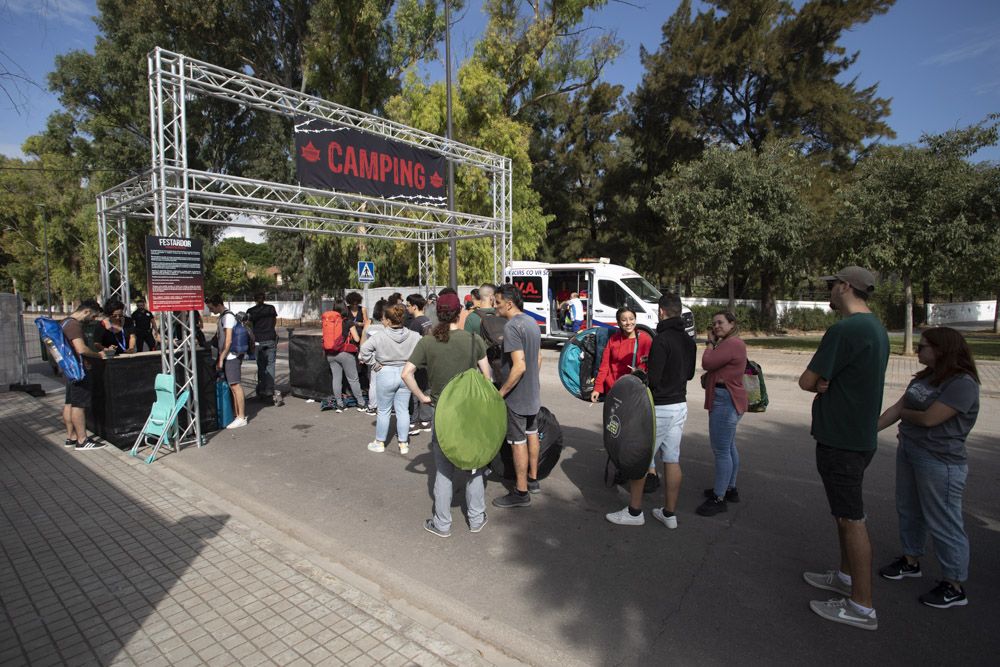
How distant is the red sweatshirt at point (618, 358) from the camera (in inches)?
199

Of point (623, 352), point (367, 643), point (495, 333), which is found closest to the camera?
point (367, 643)

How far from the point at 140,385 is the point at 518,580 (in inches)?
239

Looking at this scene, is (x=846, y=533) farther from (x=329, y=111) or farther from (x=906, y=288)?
(x=906, y=288)

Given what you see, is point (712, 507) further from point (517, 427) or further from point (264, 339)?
point (264, 339)

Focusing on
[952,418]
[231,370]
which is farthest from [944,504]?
[231,370]

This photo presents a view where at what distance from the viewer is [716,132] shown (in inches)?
1068

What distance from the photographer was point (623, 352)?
16.8ft

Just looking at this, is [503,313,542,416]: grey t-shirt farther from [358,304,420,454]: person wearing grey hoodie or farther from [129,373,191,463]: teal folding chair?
[129,373,191,463]: teal folding chair

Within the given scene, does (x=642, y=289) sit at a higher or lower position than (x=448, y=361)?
higher

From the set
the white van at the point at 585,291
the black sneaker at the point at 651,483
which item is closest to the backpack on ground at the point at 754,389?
the black sneaker at the point at 651,483

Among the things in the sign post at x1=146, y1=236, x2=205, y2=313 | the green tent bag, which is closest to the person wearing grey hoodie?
the sign post at x1=146, y1=236, x2=205, y2=313

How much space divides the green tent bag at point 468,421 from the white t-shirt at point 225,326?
4920 millimetres

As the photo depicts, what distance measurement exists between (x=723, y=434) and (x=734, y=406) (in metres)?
0.26

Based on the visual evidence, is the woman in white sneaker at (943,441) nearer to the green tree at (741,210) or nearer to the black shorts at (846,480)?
the black shorts at (846,480)
